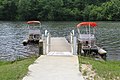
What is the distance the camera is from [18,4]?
12862 centimetres

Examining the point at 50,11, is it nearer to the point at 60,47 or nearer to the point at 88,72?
the point at 60,47

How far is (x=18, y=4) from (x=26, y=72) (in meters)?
118

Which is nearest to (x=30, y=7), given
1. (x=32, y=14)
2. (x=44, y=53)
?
(x=32, y=14)

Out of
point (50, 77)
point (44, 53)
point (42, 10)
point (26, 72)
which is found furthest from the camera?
point (42, 10)

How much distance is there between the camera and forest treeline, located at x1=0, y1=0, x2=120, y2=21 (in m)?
125

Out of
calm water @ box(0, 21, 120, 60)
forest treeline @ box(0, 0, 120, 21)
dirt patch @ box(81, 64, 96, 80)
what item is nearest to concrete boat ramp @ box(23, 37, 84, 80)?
dirt patch @ box(81, 64, 96, 80)

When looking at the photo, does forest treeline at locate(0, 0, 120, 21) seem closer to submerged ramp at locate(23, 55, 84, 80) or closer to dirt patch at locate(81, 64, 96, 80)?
submerged ramp at locate(23, 55, 84, 80)

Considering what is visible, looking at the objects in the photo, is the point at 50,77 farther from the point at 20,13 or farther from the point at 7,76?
the point at 20,13

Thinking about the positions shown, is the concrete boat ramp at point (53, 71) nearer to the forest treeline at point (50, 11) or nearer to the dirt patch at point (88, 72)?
the dirt patch at point (88, 72)

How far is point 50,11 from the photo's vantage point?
418 feet

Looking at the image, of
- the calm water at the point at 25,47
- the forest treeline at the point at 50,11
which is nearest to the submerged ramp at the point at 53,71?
the calm water at the point at 25,47

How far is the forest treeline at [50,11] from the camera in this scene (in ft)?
411

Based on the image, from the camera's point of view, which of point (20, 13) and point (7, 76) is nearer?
point (7, 76)

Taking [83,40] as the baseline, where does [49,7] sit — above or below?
above
